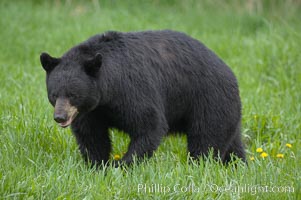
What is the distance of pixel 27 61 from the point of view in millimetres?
10188

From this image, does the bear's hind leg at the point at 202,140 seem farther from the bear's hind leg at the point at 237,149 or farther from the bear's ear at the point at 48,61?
the bear's ear at the point at 48,61

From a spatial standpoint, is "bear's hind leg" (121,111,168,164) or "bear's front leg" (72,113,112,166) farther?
"bear's front leg" (72,113,112,166)

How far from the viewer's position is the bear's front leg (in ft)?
18.4

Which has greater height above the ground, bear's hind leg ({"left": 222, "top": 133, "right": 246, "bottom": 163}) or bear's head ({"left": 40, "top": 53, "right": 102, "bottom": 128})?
bear's head ({"left": 40, "top": 53, "right": 102, "bottom": 128})

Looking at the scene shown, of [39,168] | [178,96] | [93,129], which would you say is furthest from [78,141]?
[178,96]

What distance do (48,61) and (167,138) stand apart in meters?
1.82

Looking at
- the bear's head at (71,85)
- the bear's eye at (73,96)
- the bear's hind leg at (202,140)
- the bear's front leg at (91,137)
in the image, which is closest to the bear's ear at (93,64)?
the bear's head at (71,85)

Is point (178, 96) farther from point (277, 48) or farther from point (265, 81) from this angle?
point (277, 48)

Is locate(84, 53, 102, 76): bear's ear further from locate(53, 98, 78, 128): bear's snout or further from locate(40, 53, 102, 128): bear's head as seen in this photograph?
locate(53, 98, 78, 128): bear's snout

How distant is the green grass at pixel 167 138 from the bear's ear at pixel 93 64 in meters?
0.82

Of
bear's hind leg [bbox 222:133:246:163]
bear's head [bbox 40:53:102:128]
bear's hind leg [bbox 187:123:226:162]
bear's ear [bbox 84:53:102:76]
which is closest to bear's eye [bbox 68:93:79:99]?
bear's head [bbox 40:53:102:128]

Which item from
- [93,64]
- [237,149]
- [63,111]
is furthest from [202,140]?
[63,111]

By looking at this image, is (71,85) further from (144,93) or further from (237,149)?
(237,149)

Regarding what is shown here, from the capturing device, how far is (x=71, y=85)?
5129 mm
